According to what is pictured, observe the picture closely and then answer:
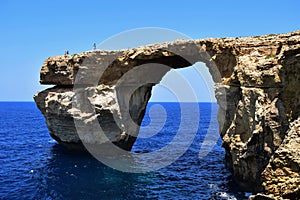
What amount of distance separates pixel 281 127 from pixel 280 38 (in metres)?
8.84

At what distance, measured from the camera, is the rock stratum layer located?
38.8 ft

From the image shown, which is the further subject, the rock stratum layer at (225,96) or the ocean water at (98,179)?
the ocean water at (98,179)

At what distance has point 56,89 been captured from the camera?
3419 cm

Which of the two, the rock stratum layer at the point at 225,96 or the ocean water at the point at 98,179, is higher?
the rock stratum layer at the point at 225,96

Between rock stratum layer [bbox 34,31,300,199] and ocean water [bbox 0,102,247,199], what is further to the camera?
ocean water [bbox 0,102,247,199]

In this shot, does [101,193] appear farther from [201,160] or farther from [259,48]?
[259,48]

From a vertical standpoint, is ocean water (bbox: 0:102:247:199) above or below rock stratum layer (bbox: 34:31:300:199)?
below

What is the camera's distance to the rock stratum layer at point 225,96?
11.8 metres

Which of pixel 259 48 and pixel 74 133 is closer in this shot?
pixel 259 48

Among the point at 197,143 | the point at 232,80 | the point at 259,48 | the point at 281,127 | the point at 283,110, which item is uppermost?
the point at 259,48

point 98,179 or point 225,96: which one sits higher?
point 225,96

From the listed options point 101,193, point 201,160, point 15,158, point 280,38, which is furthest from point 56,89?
point 280,38

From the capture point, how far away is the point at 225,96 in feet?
78.1

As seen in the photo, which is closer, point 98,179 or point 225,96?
point 225,96
